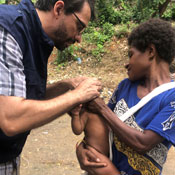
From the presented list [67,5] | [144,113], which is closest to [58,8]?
[67,5]

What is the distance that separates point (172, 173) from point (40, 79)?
2.71 m

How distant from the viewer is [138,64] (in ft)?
6.50

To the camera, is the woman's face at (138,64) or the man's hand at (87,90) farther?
the woman's face at (138,64)

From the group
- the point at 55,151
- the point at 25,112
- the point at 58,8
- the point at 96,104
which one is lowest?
the point at 55,151

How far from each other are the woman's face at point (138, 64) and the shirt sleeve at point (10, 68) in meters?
0.91

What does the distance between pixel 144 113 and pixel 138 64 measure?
40cm

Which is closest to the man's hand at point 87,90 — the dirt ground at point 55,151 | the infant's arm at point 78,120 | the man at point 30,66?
the man at point 30,66

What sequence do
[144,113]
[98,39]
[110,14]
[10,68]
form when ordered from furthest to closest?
[110,14] < [98,39] < [144,113] < [10,68]

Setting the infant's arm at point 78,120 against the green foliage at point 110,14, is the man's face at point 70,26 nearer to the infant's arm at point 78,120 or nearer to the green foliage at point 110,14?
the infant's arm at point 78,120

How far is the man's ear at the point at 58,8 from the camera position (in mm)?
1780

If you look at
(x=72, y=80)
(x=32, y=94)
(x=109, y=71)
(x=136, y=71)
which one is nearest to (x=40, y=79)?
(x=32, y=94)

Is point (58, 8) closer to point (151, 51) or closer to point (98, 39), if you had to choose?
point (151, 51)

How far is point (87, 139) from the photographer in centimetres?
207

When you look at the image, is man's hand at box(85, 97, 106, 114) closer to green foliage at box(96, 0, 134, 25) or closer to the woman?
the woman
